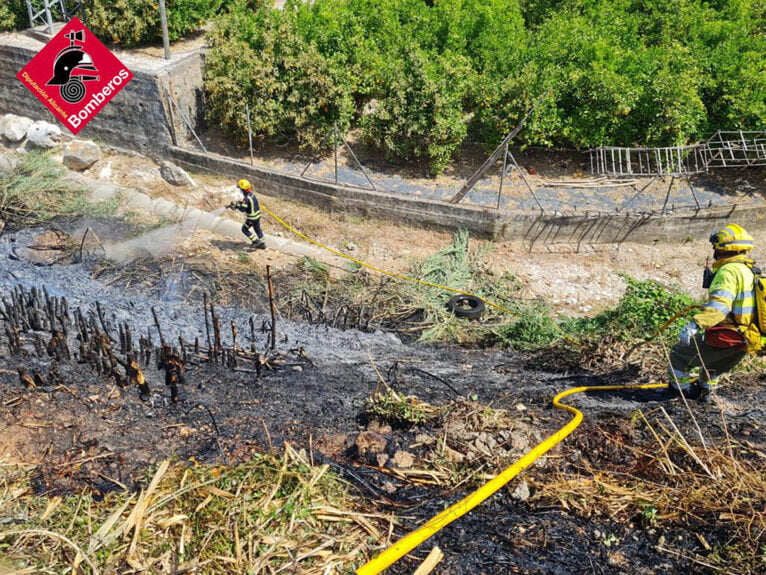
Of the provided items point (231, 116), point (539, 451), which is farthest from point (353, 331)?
point (231, 116)

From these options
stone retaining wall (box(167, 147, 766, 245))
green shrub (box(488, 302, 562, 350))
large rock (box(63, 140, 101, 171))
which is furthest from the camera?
large rock (box(63, 140, 101, 171))

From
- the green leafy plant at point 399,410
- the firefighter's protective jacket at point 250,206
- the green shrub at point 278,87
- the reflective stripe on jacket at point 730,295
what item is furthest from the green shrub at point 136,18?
the reflective stripe on jacket at point 730,295

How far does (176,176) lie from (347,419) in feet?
27.0

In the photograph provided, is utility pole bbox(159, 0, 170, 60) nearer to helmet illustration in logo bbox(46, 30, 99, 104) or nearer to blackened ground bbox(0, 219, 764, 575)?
helmet illustration in logo bbox(46, 30, 99, 104)

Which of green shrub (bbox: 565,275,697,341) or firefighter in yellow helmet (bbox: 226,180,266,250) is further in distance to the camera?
firefighter in yellow helmet (bbox: 226,180,266,250)

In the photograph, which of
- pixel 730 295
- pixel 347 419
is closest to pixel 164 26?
pixel 347 419

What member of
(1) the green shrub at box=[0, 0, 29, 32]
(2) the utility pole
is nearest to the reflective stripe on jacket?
(2) the utility pole

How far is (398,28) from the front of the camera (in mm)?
13938

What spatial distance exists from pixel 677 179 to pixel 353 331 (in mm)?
7807

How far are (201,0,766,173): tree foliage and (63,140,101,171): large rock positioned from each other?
2663 mm

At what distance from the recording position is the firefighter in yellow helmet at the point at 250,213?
33.5 ft

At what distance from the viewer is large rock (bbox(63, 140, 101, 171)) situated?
12945 millimetres

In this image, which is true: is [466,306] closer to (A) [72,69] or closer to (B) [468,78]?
(B) [468,78]

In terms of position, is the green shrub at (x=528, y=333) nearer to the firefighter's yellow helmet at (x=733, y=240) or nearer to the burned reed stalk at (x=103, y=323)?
the firefighter's yellow helmet at (x=733, y=240)
